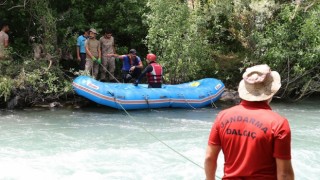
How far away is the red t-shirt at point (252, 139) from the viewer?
2.23 m

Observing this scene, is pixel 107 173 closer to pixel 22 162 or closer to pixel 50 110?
pixel 22 162

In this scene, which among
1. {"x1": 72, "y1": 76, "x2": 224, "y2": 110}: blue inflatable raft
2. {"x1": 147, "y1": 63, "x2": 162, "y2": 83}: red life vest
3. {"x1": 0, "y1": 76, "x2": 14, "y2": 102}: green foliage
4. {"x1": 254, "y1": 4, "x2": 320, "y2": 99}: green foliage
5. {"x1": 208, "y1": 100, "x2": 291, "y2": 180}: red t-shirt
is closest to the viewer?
{"x1": 208, "y1": 100, "x2": 291, "y2": 180}: red t-shirt

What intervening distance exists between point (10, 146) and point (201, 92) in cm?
516

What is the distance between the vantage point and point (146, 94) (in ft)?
32.2

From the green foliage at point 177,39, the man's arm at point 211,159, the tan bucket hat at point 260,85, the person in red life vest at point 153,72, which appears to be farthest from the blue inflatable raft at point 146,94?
the tan bucket hat at point 260,85

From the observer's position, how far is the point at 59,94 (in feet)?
33.6

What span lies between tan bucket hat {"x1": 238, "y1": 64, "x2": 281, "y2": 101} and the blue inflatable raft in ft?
23.4

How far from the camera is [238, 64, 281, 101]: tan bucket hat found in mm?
2402

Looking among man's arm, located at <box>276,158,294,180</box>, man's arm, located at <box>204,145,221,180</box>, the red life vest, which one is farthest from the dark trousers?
man's arm, located at <box>276,158,294,180</box>

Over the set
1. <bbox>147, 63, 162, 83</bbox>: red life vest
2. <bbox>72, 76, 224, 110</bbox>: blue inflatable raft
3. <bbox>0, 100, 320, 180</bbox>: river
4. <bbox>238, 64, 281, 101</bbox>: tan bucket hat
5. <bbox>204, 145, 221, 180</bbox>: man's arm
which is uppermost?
<bbox>238, 64, 281, 101</bbox>: tan bucket hat

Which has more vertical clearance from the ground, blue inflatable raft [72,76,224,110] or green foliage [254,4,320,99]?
green foliage [254,4,320,99]

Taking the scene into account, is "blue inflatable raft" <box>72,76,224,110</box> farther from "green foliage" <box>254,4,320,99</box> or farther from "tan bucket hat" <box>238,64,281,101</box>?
"tan bucket hat" <box>238,64,281,101</box>

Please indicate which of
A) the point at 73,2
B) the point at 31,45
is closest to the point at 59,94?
the point at 31,45

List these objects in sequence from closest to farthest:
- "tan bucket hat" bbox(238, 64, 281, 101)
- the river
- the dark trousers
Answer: "tan bucket hat" bbox(238, 64, 281, 101) < the river < the dark trousers
